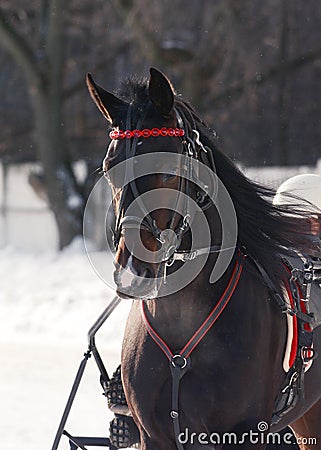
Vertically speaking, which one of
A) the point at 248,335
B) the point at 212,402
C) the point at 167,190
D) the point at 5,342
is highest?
the point at 167,190

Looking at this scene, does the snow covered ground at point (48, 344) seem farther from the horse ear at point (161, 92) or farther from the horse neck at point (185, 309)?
the horse ear at point (161, 92)

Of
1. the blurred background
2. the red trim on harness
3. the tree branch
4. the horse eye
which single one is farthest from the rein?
the tree branch

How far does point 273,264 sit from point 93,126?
16834mm

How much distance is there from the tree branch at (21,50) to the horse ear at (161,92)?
11.3 meters

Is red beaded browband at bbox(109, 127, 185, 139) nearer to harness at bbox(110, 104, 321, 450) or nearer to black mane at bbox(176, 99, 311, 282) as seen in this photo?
harness at bbox(110, 104, 321, 450)

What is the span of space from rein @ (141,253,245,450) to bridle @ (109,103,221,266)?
176 millimetres

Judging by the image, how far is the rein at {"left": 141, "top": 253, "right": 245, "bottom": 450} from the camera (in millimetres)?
3363

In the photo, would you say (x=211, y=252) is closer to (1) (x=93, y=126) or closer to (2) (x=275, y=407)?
(2) (x=275, y=407)

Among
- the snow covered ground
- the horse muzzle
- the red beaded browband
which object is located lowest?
the snow covered ground

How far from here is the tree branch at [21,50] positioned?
14.2 m

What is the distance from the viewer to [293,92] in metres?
21.5

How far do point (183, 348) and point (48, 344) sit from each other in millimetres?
5870

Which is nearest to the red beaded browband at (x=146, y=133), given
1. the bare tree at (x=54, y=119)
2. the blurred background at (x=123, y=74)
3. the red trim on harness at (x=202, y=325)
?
the red trim on harness at (x=202, y=325)

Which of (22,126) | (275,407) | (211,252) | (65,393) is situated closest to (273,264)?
(211,252)
